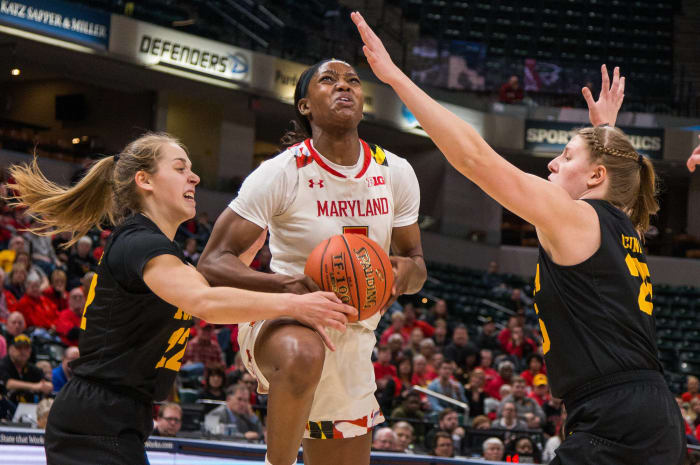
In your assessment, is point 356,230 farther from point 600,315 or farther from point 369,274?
point 600,315

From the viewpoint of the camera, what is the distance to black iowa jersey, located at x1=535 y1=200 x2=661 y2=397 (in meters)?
2.76

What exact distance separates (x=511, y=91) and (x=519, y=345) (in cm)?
978

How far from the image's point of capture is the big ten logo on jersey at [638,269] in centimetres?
284

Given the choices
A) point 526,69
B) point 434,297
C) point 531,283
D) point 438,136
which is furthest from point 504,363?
point 526,69

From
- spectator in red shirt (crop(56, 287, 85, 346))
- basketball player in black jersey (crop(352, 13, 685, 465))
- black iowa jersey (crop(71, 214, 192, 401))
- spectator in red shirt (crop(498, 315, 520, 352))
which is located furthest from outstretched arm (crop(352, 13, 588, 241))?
spectator in red shirt (crop(498, 315, 520, 352))

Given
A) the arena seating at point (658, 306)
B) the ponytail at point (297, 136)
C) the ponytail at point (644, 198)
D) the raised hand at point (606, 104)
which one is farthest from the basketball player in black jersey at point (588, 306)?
the arena seating at point (658, 306)

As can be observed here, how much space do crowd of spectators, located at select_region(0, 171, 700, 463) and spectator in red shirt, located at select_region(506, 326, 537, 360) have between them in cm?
64

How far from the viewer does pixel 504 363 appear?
10844mm

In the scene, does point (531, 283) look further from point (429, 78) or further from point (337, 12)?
point (337, 12)

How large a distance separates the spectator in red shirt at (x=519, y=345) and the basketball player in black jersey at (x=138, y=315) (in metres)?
10.2

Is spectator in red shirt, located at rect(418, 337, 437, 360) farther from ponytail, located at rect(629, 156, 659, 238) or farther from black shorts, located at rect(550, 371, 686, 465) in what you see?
black shorts, located at rect(550, 371, 686, 465)

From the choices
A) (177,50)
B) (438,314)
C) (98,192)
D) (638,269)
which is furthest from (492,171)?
(177,50)

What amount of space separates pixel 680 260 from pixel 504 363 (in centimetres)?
1207

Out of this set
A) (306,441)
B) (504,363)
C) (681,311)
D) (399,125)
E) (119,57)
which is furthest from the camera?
(399,125)
